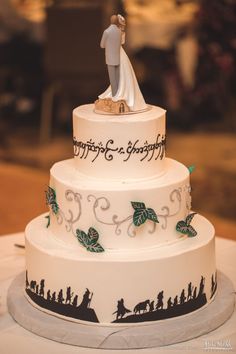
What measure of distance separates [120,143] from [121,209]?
0.28 meters

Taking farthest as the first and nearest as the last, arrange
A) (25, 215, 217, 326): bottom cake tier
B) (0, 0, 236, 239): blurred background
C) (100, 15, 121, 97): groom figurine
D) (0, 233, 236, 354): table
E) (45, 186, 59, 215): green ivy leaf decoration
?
(0, 0, 236, 239): blurred background
(45, 186, 59, 215): green ivy leaf decoration
(100, 15, 121, 97): groom figurine
(25, 215, 217, 326): bottom cake tier
(0, 233, 236, 354): table

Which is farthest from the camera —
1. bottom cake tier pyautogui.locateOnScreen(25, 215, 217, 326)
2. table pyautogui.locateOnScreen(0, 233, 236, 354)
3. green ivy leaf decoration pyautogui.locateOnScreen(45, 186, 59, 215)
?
green ivy leaf decoration pyautogui.locateOnScreen(45, 186, 59, 215)

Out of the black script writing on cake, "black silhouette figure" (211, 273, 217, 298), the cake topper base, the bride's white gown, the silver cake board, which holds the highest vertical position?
the bride's white gown

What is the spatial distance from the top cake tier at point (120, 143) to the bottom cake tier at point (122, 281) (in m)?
0.34

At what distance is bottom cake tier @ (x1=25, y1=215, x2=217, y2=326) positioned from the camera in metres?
2.99

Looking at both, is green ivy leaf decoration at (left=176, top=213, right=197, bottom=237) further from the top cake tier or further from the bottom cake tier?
the top cake tier

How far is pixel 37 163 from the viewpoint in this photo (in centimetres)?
711

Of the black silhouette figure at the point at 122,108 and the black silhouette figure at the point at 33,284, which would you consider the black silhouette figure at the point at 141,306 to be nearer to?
the black silhouette figure at the point at 33,284

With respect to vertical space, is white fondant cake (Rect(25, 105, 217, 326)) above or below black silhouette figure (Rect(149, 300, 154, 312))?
above

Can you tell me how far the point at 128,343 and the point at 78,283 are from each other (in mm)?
335

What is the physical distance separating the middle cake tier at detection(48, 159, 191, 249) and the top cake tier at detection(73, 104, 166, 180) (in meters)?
0.05

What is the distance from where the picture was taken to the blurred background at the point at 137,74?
6.57 m

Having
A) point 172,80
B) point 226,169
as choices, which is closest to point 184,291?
point 226,169

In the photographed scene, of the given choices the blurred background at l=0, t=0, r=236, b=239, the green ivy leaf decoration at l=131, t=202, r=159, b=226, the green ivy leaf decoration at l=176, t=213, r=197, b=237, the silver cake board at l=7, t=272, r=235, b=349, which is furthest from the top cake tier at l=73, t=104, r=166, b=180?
the blurred background at l=0, t=0, r=236, b=239
